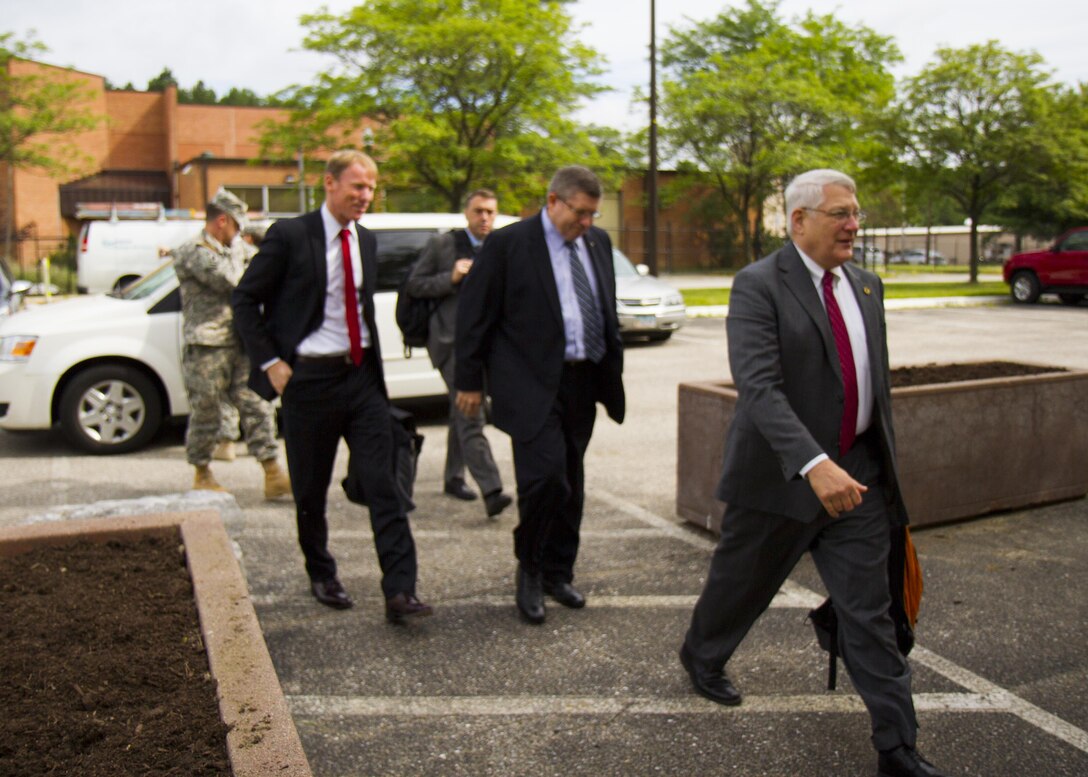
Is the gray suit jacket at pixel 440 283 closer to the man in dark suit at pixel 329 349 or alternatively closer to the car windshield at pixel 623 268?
the man in dark suit at pixel 329 349

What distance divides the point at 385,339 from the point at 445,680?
553 cm

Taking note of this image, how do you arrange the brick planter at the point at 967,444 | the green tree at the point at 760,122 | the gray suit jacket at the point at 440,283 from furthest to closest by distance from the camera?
the green tree at the point at 760,122 → the gray suit jacket at the point at 440,283 → the brick planter at the point at 967,444

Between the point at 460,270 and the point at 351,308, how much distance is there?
71.7 inches

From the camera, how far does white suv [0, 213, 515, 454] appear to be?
8.48m

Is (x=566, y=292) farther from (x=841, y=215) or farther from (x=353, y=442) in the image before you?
(x=841, y=215)

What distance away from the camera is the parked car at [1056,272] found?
25547mm

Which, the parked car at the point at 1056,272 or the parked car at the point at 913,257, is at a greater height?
the parked car at the point at 913,257

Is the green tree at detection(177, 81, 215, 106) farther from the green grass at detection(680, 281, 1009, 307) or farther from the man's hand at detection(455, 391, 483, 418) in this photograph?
the man's hand at detection(455, 391, 483, 418)

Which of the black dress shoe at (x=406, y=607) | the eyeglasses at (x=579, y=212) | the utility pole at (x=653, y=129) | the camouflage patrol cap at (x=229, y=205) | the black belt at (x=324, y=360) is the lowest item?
the black dress shoe at (x=406, y=607)

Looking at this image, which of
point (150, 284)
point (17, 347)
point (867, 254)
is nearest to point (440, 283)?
point (150, 284)

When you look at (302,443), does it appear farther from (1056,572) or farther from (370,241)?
(1056,572)

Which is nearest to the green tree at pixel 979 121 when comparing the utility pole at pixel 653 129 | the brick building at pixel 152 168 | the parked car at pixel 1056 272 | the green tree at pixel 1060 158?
the green tree at pixel 1060 158

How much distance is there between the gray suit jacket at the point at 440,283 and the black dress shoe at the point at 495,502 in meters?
0.99

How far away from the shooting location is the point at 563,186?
4594 mm
